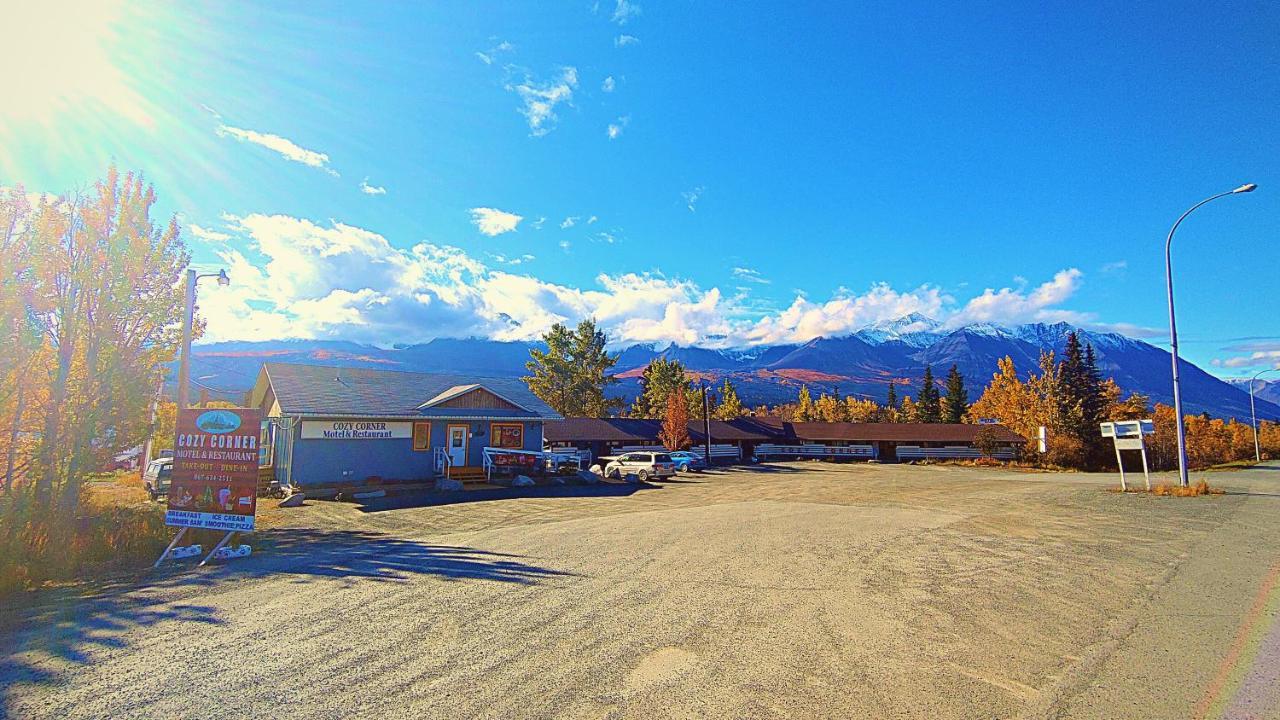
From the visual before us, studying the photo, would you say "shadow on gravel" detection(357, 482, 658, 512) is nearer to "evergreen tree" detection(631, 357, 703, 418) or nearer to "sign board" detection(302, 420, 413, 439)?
"sign board" detection(302, 420, 413, 439)

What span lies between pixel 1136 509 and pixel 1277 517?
10.0 ft

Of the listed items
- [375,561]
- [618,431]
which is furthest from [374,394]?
[618,431]

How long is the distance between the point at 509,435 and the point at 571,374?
122ft

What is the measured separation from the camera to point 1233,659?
239 inches

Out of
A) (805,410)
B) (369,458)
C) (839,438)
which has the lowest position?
(839,438)

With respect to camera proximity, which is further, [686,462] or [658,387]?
[658,387]

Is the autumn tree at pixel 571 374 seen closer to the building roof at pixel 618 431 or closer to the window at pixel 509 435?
the building roof at pixel 618 431

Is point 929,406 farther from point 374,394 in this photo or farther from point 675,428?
point 374,394

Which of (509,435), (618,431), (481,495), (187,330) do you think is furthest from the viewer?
(618,431)

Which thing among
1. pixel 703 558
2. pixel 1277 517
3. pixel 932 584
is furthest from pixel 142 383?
pixel 1277 517

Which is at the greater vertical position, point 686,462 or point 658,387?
point 658,387

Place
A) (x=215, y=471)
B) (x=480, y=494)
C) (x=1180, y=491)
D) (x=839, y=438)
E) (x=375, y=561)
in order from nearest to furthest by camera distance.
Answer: (x=375, y=561)
(x=215, y=471)
(x=1180, y=491)
(x=480, y=494)
(x=839, y=438)

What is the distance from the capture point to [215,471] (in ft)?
37.5

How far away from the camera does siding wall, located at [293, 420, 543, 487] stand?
22.7 m
